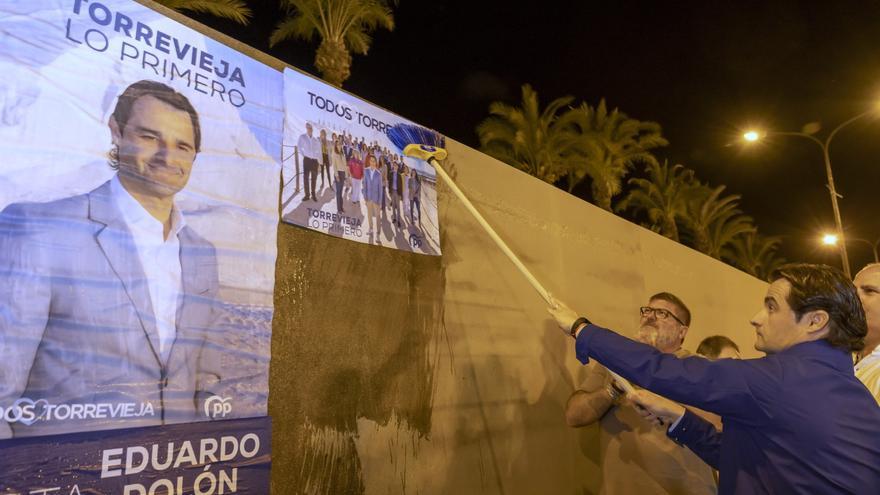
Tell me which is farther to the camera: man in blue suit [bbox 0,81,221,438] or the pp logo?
the pp logo

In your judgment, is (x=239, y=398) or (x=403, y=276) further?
(x=403, y=276)

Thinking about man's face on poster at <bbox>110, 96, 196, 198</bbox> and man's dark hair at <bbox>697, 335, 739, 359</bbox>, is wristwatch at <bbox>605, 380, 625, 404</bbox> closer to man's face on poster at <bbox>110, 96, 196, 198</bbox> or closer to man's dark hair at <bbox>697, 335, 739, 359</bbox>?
man's dark hair at <bbox>697, 335, 739, 359</bbox>

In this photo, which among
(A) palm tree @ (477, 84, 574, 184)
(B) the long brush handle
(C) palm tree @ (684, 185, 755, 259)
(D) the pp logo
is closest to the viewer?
(D) the pp logo

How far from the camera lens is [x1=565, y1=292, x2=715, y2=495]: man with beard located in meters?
3.70

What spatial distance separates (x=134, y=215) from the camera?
9.13 feet

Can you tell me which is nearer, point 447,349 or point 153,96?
point 153,96

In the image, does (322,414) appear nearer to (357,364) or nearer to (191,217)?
(357,364)

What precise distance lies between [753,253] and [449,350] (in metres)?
24.3

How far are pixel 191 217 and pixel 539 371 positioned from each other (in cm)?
349

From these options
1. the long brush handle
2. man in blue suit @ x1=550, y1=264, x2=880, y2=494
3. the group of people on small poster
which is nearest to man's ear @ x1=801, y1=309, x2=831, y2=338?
man in blue suit @ x1=550, y1=264, x2=880, y2=494

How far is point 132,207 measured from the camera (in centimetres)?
278

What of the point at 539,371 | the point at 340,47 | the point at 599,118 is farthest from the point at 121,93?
the point at 599,118

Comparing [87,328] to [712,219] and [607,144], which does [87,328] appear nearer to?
[607,144]

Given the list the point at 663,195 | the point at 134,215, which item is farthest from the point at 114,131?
the point at 663,195
